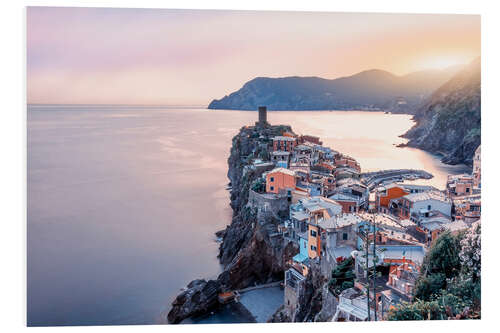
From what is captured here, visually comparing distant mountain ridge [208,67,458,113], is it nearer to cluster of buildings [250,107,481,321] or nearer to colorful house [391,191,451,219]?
cluster of buildings [250,107,481,321]

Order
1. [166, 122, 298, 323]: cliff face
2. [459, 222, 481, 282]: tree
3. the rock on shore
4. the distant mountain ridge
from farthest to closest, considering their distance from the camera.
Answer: [166, 122, 298, 323]: cliff face → the rock on shore → the distant mountain ridge → [459, 222, 481, 282]: tree

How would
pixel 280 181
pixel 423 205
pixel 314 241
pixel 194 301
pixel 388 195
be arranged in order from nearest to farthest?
pixel 314 241 → pixel 194 301 → pixel 423 205 → pixel 280 181 → pixel 388 195

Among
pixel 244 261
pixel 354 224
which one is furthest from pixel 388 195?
pixel 244 261

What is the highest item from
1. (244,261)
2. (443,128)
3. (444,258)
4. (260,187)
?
(443,128)

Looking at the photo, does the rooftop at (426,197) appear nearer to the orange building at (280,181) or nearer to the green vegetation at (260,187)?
the orange building at (280,181)

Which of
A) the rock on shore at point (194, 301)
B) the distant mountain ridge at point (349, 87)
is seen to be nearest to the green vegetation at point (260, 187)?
the distant mountain ridge at point (349, 87)

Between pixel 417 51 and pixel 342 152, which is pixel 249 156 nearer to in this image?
pixel 342 152

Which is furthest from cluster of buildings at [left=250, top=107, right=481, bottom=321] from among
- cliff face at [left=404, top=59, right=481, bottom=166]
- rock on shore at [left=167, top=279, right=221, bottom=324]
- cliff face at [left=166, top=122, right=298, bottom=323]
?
cliff face at [left=404, top=59, right=481, bottom=166]

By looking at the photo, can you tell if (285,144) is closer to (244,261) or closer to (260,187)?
(260,187)
